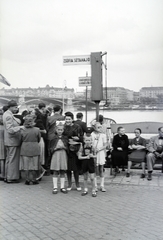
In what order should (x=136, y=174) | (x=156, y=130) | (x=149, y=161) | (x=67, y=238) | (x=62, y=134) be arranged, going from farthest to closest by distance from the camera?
1. (x=156, y=130)
2. (x=136, y=174)
3. (x=149, y=161)
4. (x=62, y=134)
5. (x=67, y=238)

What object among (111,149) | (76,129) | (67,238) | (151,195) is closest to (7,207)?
(67,238)

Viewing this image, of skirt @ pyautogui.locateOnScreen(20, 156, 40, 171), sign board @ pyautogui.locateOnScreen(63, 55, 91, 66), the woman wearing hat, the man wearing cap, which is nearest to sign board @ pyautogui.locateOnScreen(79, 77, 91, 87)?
sign board @ pyautogui.locateOnScreen(63, 55, 91, 66)

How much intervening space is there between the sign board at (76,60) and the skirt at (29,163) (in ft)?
6.92

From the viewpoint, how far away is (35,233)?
4.38 metres

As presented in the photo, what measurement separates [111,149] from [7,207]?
3.42m

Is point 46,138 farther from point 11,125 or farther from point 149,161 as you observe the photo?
point 149,161

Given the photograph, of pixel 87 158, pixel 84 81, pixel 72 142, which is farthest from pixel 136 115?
pixel 87 158

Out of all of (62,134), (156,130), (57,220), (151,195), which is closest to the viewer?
(57,220)

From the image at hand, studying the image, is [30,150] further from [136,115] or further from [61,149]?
[136,115]

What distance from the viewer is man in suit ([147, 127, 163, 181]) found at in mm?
7676

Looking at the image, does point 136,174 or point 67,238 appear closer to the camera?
point 67,238

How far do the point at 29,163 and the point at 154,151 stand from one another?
9.41ft

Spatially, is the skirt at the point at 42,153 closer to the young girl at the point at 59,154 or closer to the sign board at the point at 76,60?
the young girl at the point at 59,154

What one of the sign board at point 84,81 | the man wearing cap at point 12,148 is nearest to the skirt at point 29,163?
the man wearing cap at point 12,148
